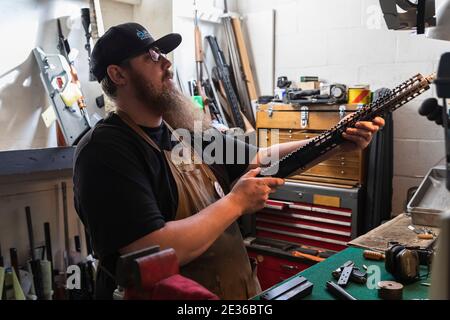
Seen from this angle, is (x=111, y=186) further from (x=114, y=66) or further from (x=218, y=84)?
(x=218, y=84)

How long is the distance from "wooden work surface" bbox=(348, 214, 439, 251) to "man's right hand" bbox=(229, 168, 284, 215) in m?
0.55

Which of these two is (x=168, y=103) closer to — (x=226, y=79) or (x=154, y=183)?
(x=154, y=183)

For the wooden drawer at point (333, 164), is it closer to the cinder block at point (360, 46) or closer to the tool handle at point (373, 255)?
the cinder block at point (360, 46)

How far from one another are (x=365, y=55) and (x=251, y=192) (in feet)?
5.84

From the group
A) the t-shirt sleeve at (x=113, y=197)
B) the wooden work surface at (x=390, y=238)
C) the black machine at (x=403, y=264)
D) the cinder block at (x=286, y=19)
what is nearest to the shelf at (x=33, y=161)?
the t-shirt sleeve at (x=113, y=197)

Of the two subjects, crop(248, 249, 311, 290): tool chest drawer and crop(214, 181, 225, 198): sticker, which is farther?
crop(248, 249, 311, 290): tool chest drawer

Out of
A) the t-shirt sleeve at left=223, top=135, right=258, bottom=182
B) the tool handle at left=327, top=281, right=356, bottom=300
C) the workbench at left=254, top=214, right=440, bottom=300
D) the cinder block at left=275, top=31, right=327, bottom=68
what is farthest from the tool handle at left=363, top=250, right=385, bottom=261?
the cinder block at left=275, top=31, right=327, bottom=68

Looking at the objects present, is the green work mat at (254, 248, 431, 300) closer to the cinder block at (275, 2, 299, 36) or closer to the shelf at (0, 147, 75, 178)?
the shelf at (0, 147, 75, 178)

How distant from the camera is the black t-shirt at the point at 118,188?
39.7 inches

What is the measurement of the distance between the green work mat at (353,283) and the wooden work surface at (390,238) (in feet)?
0.21

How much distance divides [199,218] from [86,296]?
54.2 inches

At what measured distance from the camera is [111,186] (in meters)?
1.03

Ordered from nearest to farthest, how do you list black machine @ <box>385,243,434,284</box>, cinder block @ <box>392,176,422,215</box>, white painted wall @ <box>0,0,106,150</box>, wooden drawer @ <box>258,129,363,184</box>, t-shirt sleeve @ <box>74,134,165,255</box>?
t-shirt sleeve @ <box>74,134,165,255</box> < black machine @ <box>385,243,434,284</box> < white painted wall @ <box>0,0,106,150</box> < wooden drawer @ <box>258,129,363,184</box> < cinder block @ <box>392,176,422,215</box>

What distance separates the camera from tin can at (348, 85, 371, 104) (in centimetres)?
218
